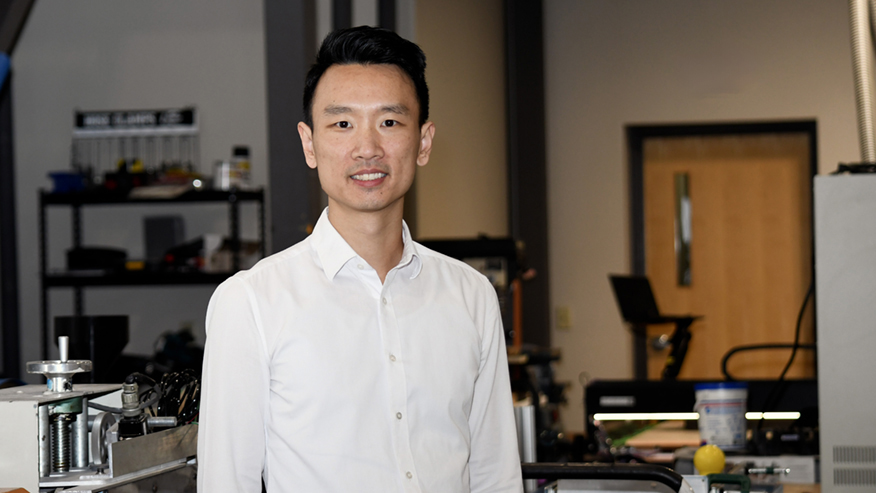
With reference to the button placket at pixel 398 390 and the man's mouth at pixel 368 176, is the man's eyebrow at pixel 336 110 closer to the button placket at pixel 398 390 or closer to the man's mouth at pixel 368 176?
the man's mouth at pixel 368 176

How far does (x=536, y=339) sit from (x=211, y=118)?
2.33 metres

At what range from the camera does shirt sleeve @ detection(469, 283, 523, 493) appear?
1.36 m

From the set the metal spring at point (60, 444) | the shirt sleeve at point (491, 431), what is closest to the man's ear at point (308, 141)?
the shirt sleeve at point (491, 431)

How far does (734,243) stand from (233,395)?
4.91m

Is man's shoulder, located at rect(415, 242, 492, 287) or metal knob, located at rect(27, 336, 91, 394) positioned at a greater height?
man's shoulder, located at rect(415, 242, 492, 287)

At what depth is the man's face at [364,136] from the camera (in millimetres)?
1231

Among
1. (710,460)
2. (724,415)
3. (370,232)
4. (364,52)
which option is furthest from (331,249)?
(724,415)

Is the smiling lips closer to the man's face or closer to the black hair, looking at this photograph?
the man's face

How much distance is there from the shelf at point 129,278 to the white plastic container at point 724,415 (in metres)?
2.73

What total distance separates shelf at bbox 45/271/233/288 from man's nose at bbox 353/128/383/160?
10.9ft

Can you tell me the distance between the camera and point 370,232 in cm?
129

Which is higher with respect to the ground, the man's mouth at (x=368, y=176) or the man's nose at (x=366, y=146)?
the man's nose at (x=366, y=146)

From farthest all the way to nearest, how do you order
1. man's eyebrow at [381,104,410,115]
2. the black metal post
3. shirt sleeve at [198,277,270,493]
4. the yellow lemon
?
the black metal post, the yellow lemon, man's eyebrow at [381,104,410,115], shirt sleeve at [198,277,270,493]

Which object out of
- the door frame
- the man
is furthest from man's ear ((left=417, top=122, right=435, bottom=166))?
the door frame
